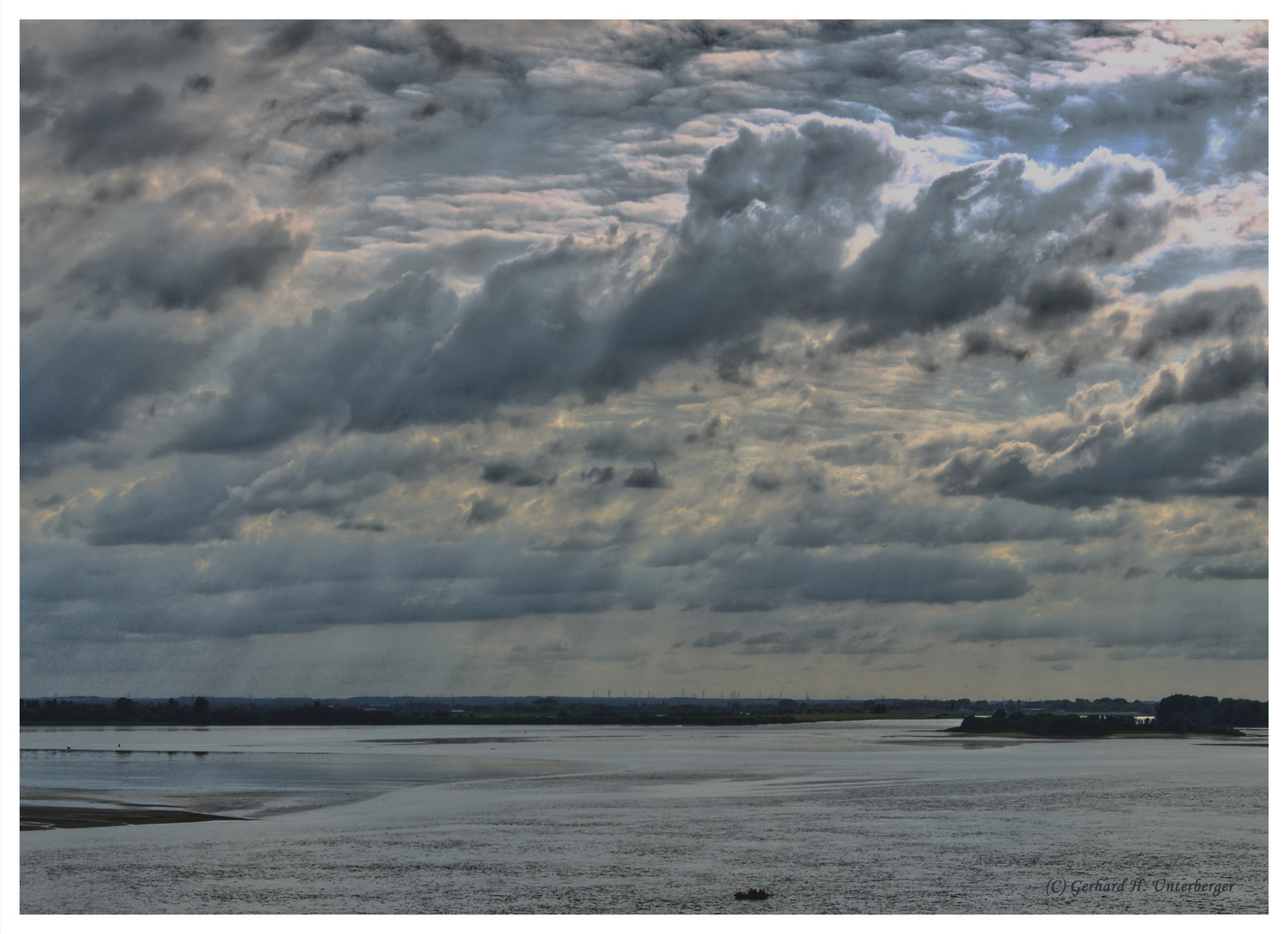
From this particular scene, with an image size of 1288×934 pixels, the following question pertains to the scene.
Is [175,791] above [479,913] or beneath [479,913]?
beneath

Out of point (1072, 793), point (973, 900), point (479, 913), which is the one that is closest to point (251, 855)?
point (479, 913)

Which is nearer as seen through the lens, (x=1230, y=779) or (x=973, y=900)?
(x=973, y=900)

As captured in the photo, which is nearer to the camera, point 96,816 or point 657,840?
point 657,840

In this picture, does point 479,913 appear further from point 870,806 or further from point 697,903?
point 870,806

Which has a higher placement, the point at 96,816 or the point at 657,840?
the point at 657,840

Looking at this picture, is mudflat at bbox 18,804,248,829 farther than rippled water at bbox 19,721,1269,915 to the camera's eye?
Yes

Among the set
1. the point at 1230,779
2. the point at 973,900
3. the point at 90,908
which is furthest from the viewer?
the point at 1230,779

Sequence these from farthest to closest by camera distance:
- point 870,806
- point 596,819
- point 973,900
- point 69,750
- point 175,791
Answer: point 69,750 < point 175,791 < point 870,806 < point 596,819 < point 973,900

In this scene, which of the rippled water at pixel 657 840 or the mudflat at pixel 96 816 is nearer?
the rippled water at pixel 657 840
